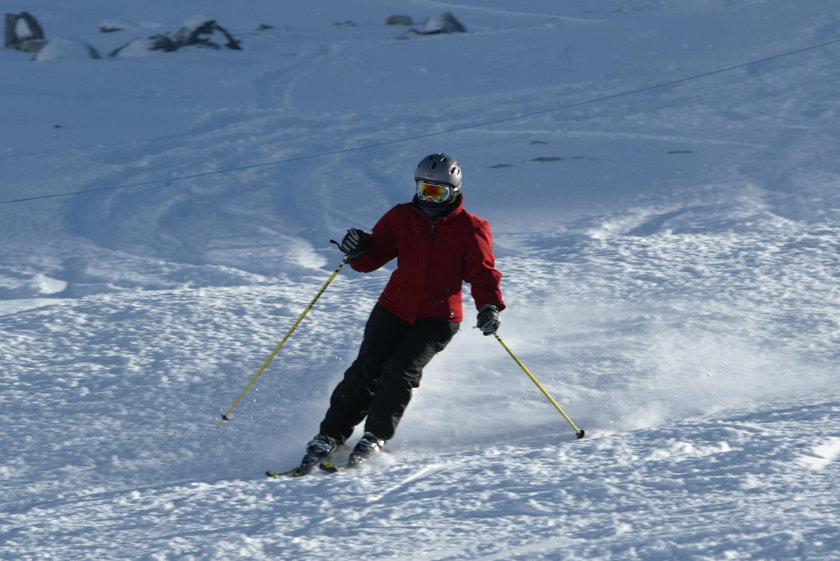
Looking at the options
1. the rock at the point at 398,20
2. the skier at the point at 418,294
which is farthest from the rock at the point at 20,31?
the skier at the point at 418,294

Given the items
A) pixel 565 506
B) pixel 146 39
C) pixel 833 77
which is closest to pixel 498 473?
pixel 565 506

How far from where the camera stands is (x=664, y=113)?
12.3 m

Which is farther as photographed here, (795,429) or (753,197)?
(753,197)

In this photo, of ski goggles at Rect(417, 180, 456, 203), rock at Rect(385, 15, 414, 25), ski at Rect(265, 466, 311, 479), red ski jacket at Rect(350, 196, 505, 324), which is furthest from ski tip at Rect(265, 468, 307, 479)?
rock at Rect(385, 15, 414, 25)

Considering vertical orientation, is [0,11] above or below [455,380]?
above

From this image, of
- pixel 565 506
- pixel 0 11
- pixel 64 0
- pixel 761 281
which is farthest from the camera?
pixel 64 0

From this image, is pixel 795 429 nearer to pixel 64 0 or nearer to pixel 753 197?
pixel 753 197

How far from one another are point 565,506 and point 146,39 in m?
15.9

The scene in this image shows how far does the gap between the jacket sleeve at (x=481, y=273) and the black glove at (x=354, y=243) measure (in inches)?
20.2

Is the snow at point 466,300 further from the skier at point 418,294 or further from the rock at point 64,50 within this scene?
the rock at point 64,50

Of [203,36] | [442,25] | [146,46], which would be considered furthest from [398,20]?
[146,46]

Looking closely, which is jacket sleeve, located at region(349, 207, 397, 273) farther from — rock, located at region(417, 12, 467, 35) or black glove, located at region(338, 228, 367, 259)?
rock, located at region(417, 12, 467, 35)

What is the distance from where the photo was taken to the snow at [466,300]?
3594 millimetres

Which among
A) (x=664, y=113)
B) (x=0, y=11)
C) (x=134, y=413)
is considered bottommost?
(x=134, y=413)
